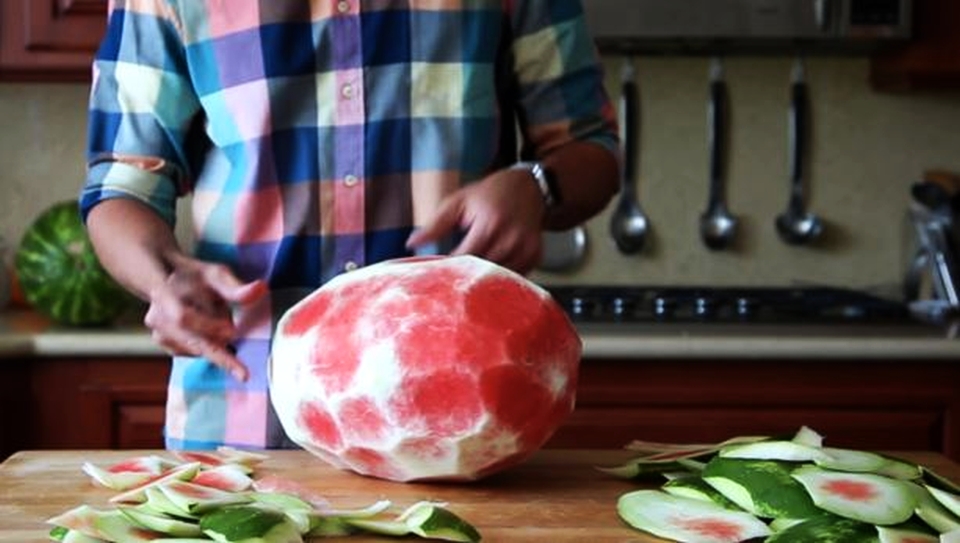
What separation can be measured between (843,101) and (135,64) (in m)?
1.51

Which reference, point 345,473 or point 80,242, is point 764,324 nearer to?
point 80,242

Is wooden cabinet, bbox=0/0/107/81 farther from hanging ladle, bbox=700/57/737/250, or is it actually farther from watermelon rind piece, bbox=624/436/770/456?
watermelon rind piece, bbox=624/436/770/456

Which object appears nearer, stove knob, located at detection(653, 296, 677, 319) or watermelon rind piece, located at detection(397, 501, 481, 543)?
watermelon rind piece, located at detection(397, 501, 481, 543)

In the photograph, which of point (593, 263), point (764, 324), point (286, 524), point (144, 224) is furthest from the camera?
point (593, 263)

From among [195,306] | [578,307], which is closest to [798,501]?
[195,306]

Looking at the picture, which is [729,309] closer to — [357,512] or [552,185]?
[552,185]

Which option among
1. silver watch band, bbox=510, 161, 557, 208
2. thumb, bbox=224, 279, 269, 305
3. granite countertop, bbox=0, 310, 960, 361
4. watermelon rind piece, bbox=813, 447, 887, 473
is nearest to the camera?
watermelon rind piece, bbox=813, 447, 887, 473

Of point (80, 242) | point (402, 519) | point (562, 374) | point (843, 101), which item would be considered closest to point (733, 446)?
point (562, 374)

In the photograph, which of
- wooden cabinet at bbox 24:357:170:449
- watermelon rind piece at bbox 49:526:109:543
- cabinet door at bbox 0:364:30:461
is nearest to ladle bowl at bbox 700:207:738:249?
wooden cabinet at bbox 24:357:170:449

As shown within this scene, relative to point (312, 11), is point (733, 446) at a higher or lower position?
lower

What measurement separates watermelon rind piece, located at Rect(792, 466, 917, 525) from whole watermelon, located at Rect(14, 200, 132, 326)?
4.43 ft

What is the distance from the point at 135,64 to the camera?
1.26m

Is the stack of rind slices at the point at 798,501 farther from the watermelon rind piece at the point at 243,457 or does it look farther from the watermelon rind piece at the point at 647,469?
the watermelon rind piece at the point at 243,457

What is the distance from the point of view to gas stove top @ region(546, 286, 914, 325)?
214cm
